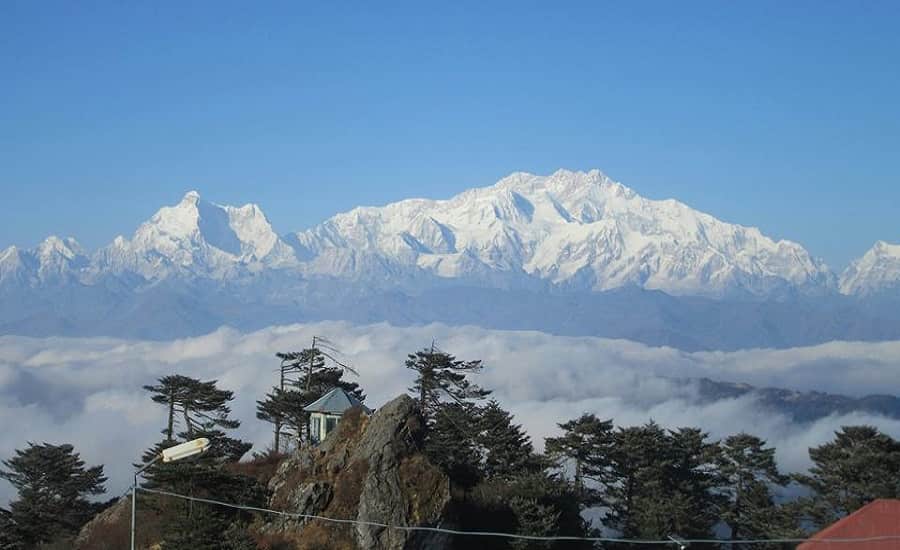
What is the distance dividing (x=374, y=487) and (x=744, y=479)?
26.2 meters

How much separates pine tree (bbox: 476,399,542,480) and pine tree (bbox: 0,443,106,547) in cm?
2132

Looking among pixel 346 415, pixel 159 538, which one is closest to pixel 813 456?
pixel 346 415

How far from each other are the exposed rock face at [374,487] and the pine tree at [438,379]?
1715cm

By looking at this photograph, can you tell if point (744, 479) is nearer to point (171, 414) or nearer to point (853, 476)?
point (853, 476)

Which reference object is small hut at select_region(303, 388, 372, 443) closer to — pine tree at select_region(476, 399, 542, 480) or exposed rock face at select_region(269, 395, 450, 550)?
exposed rock face at select_region(269, 395, 450, 550)

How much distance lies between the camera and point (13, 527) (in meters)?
44.0

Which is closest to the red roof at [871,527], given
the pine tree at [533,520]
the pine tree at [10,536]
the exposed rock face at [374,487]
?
the pine tree at [533,520]

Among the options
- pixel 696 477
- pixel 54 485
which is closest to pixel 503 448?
pixel 696 477

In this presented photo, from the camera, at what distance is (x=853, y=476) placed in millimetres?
45406

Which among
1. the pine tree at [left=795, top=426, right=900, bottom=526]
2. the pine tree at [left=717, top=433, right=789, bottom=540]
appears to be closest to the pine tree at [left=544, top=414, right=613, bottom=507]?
the pine tree at [left=717, top=433, right=789, bottom=540]

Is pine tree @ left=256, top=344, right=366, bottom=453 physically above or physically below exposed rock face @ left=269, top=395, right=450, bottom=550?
above

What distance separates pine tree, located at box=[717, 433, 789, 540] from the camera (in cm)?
4847

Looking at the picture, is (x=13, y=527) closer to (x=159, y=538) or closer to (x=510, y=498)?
(x=159, y=538)

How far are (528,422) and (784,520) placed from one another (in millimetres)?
130466
